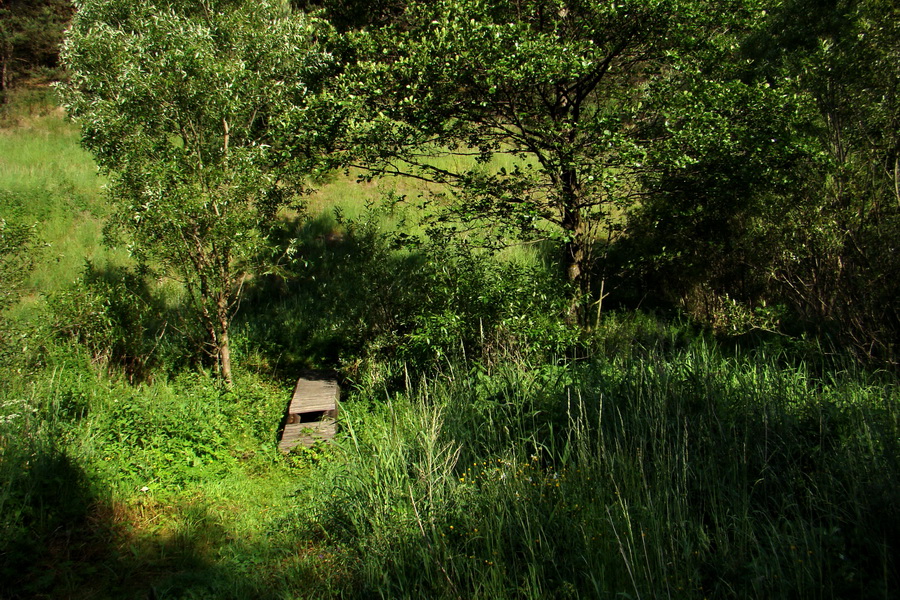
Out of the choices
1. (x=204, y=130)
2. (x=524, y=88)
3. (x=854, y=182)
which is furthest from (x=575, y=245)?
(x=204, y=130)

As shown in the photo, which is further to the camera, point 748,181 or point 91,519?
point 748,181

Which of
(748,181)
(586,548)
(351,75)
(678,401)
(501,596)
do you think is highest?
(351,75)

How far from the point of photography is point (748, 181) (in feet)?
23.5

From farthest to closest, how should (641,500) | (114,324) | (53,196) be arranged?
(53,196) < (114,324) < (641,500)

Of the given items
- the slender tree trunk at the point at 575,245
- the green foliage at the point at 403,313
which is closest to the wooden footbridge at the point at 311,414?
the green foliage at the point at 403,313

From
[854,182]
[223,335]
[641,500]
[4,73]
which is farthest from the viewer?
[4,73]

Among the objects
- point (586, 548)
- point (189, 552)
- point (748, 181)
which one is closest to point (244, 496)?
point (189, 552)

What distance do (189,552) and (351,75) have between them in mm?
5853

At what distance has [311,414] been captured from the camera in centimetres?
805

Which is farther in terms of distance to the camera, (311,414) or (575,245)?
(575,245)

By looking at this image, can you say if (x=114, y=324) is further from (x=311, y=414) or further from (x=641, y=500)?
(x=641, y=500)

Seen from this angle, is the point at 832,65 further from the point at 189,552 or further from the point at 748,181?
the point at 189,552

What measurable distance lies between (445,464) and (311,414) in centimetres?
425

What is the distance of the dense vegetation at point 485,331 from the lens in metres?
3.66
